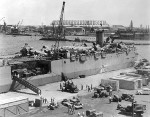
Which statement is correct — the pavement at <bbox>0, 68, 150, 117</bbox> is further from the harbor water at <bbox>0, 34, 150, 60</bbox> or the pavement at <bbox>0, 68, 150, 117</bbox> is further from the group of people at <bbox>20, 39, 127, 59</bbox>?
the harbor water at <bbox>0, 34, 150, 60</bbox>

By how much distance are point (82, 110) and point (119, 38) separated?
105 metres

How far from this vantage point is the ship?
85.7 feet

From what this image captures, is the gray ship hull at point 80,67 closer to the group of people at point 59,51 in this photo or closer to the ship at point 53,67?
the ship at point 53,67

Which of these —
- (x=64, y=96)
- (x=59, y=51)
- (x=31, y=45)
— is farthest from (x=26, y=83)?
(x=31, y=45)

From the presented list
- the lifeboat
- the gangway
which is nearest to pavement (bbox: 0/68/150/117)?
the gangway

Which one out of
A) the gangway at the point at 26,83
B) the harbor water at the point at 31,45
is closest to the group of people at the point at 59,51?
the gangway at the point at 26,83

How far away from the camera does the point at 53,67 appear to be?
3042cm

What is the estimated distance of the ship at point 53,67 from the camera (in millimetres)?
26109

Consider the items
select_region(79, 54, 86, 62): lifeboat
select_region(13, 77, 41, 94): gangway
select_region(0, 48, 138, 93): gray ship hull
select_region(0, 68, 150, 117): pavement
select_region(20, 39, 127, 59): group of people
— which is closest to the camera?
select_region(0, 68, 150, 117): pavement

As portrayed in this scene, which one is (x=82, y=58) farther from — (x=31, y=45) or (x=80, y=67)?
(x=31, y=45)

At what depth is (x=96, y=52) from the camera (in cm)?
3734

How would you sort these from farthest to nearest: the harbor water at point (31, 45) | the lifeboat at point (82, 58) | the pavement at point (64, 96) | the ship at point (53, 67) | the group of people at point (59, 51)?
1. the harbor water at point (31, 45)
2. the lifeboat at point (82, 58)
3. the group of people at point (59, 51)
4. the ship at point (53, 67)
5. the pavement at point (64, 96)

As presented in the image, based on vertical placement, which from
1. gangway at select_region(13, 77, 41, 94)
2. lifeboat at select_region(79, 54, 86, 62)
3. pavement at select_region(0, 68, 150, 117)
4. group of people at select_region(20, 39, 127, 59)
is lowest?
pavement at select_region(0, 68, 150, 117)

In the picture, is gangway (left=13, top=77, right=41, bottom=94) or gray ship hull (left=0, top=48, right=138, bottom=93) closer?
gangway (left=13, top=77, right=41, bottom=94)
